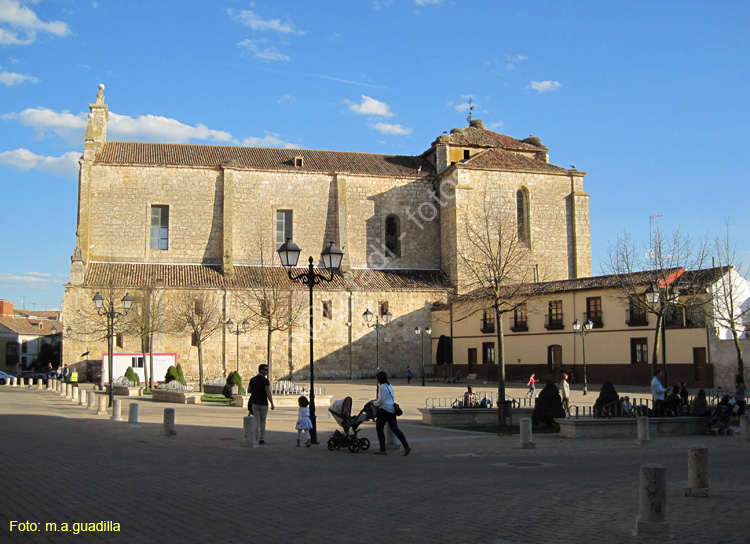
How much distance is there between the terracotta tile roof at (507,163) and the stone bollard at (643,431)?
117 feet

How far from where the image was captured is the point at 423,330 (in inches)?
1843

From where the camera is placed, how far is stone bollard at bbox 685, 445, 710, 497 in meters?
8.50

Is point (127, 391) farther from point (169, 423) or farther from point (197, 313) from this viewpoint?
point (169, 423)

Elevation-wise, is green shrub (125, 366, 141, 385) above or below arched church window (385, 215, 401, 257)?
below

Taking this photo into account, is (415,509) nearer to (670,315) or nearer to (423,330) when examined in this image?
(670,315)

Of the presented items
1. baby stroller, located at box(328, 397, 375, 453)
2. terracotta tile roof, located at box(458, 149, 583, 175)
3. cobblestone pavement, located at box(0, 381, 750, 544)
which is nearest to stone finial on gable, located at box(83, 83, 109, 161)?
terracotta tile roof, located at box(458, 149, 583, 175)

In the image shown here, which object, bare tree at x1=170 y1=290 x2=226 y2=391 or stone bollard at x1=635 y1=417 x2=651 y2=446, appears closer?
stone bollard at x1=635 y1=417 x2=651 y2=446

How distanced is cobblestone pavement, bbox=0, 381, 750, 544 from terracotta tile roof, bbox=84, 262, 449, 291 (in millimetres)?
28223

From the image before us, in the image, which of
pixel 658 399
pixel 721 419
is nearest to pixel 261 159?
pixel 658 399

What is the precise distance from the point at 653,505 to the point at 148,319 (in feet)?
116

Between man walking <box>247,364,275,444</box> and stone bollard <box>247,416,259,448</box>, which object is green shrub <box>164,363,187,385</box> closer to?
man walking <box>247,364,275,444</box>

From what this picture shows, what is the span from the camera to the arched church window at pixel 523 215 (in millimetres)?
50375

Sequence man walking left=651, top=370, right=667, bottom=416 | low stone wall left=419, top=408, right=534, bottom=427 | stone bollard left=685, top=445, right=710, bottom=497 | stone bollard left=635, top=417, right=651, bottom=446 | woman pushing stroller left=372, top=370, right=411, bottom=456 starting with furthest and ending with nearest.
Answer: low stone wall left=419, top=408, right=534, bottom=427, man walking left=651, top=370, right=667, bottom=416, stone bollard left=635, top=417, right=651, bottom=446, woman pushing stroller left=372, top=370, right=411, bottom=456, stone bollard left=685, top=445, right=710, bottom=497

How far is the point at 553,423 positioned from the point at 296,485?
9954 mm
